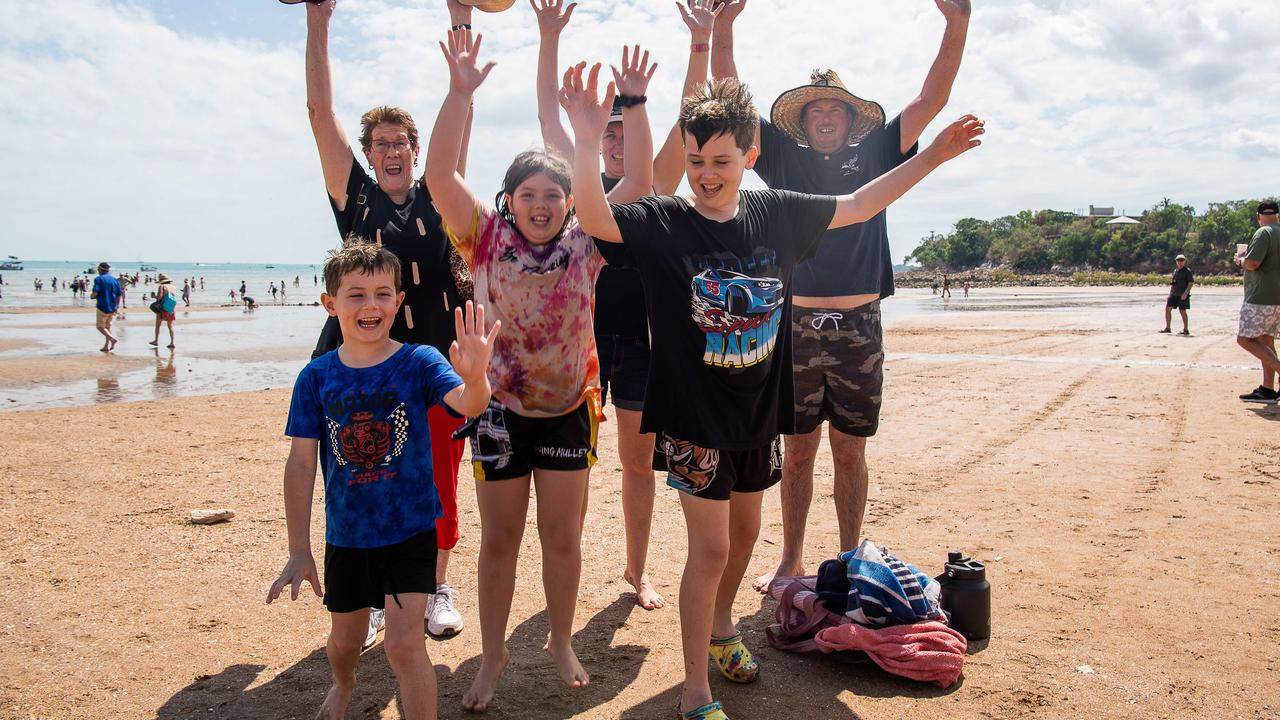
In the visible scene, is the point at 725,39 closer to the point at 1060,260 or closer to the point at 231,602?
the point at 231,602

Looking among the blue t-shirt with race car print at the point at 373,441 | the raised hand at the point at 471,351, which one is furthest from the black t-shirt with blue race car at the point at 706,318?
the blue t-shirt with race car print at the point at 373,441

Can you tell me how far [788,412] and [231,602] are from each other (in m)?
3.09

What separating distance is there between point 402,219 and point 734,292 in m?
1.74

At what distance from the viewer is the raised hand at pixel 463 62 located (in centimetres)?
304

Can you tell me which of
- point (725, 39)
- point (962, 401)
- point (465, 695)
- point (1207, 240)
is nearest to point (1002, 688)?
point (465, 695)

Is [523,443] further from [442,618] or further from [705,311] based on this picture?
[442,618]

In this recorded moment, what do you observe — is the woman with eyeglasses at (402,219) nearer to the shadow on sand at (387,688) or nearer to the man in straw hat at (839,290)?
the shadow on sand at (387,688)

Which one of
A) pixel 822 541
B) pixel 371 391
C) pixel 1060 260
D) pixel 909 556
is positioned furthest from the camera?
pixel 1060 260

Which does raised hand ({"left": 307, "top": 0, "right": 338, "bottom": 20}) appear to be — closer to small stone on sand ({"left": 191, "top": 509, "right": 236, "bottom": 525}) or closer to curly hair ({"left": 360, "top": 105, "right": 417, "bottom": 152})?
curly hair ({"left": 360, "top": 105, "right": 417, "bottom": 152})

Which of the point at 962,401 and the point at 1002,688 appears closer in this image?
the point at 1002,688

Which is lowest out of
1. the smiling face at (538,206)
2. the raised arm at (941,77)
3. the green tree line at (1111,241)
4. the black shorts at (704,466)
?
the black shorts at (704,466)

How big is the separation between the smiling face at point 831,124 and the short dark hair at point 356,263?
2530 millimetres

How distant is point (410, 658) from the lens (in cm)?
260

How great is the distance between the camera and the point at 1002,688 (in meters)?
→ 3.15
